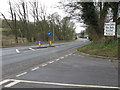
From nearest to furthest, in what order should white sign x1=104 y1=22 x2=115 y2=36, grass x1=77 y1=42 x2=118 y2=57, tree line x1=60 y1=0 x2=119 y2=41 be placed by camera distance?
grass x1=77 y1=42 x2=118 y2=57, white sign x1=104 y1=22 x2=115 y2=36, tree line x1=60 y1=0 x2=119 y2=41

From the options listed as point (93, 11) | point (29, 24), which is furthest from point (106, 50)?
point (29, 24)

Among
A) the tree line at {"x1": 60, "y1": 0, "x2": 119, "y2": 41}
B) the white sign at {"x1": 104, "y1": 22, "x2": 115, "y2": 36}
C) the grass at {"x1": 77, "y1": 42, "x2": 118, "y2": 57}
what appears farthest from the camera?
the tree line at {"x1": 60, "y1": 0, "x2": 119, "y2": 41}

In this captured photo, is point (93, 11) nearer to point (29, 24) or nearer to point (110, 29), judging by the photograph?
point (110, 29)

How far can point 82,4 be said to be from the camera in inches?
616

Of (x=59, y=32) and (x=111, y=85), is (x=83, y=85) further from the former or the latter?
(x=59, y=32)

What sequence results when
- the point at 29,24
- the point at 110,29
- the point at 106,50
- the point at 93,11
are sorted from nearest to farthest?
the point at 110,29 < the point at 106,50 < the point at 93,11 < the point at 29,24

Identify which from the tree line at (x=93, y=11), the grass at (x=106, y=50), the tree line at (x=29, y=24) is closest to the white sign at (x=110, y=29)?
the grass at (x=106, y=50)

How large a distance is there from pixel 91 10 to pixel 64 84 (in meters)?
13.0

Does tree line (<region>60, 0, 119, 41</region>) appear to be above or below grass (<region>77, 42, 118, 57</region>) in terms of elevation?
above

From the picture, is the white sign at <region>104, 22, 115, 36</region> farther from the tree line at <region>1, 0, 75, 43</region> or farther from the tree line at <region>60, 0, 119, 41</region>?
the tree line at <region>1, 0, 75, 43</region>

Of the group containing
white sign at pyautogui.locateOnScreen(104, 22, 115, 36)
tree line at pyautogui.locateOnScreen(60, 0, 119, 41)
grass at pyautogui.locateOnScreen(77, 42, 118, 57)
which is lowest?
grass at pyautogui.locateOnScreen(77, 42, 118, 57)

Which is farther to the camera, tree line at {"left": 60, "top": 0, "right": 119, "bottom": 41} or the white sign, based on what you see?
tree line at {"left": 60, "top": 0, "right": 119, "bottom": 41}

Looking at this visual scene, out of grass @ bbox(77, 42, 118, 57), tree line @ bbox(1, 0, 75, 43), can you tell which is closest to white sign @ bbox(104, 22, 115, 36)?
grass @ bbox(77, 42, 118, 57)

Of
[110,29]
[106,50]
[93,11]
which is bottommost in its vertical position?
[106,50]
